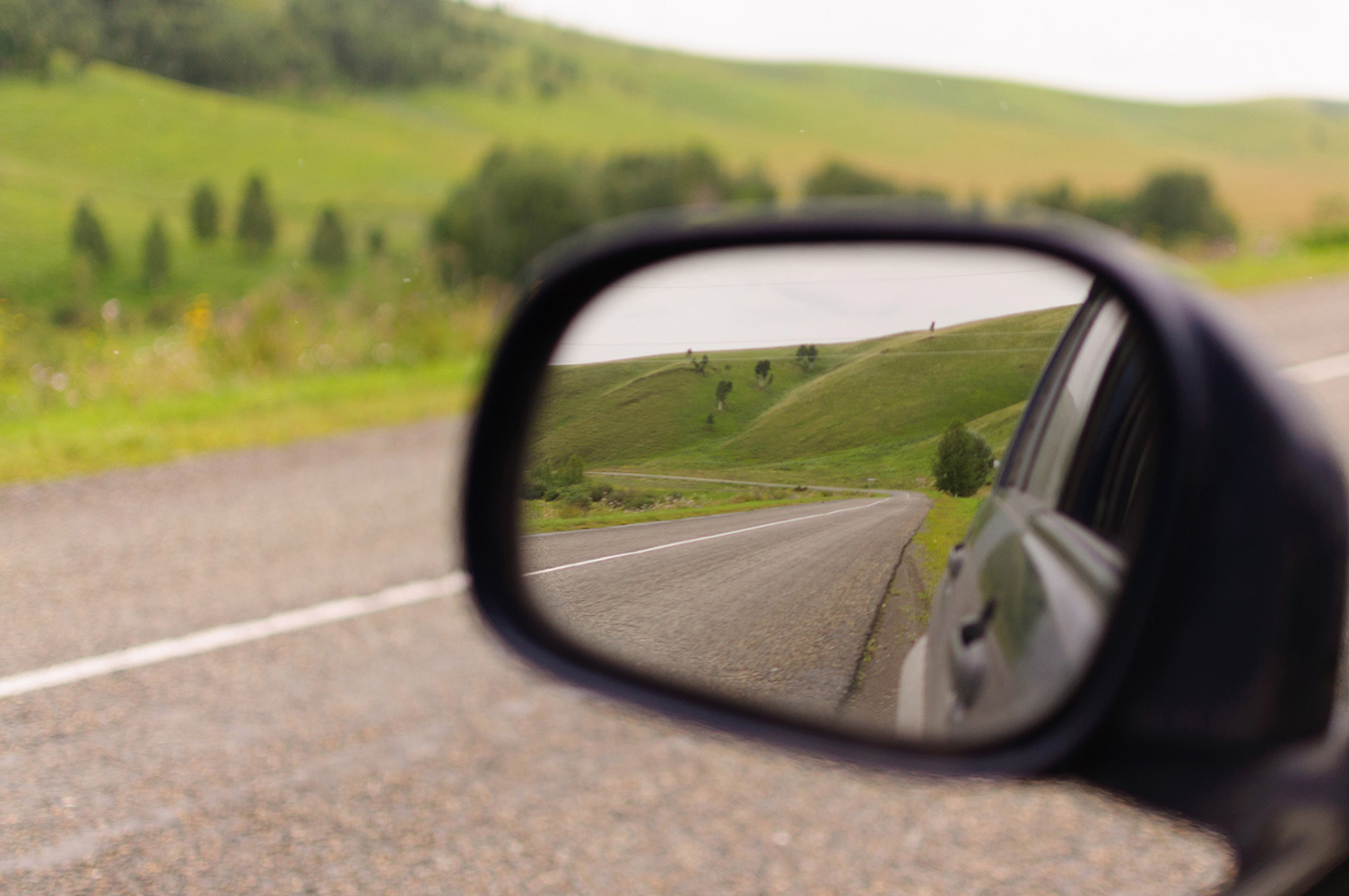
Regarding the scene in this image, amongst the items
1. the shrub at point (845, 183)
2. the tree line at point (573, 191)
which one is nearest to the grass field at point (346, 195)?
the tree line at point (573, 191)

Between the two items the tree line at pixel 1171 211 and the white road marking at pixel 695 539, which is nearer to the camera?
the white road marking at pixel 695 539

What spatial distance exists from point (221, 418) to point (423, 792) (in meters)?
7.32

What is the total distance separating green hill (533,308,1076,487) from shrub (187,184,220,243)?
28.2 metres

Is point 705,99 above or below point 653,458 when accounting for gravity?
above

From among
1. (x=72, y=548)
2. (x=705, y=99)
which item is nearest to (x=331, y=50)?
(x=72, y=548)

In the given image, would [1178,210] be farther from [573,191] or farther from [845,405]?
[573,191]

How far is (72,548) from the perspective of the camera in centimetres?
584

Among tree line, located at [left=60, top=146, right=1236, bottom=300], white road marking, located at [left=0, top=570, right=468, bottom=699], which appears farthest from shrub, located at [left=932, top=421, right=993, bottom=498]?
tree line, located at [left=60, top=146, right=1236, bottom=300]

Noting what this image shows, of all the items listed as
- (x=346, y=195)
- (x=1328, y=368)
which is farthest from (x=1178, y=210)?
(x=346, y=195)

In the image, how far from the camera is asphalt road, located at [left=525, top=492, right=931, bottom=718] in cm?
121

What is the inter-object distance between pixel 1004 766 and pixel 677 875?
1.82 meters

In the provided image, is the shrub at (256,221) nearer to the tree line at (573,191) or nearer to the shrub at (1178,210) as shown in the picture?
the tree line at (573,191)

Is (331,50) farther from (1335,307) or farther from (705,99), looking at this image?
(705,99)

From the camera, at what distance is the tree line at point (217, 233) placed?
15.7m
